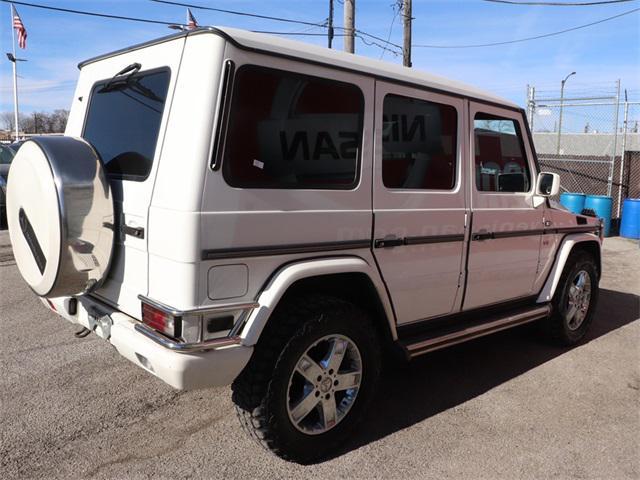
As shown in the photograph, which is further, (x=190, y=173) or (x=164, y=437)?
(x=164, y=437)

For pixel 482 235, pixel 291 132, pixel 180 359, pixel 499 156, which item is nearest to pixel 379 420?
pixel 482 235

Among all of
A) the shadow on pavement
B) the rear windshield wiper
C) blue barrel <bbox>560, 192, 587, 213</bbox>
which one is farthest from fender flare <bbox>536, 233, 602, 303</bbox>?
blue barrel <bbox>560, 192, 587, 213</bbox>

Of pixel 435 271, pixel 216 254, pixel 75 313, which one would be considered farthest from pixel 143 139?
pixel 435 271

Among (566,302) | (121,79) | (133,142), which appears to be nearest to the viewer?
(133,142)

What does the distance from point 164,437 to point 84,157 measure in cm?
164

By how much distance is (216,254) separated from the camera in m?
2.47

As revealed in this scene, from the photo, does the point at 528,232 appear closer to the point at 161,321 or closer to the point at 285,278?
the point at 285,278

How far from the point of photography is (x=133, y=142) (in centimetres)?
292

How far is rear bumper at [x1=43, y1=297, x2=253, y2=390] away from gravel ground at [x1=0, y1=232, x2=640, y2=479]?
645mm

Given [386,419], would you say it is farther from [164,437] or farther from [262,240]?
[262,240]

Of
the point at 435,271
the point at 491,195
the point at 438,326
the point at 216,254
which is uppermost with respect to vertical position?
the point at 491,195

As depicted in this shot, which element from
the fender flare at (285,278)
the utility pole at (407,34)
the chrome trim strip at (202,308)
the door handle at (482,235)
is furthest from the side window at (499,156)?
the utility pole at (407,34)

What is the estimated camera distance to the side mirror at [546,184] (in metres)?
4.27

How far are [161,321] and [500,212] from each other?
8.58 ft
